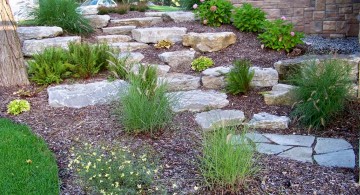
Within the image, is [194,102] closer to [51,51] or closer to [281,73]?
[281,73]

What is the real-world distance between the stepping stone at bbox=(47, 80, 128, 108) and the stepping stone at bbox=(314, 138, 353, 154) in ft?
6.29

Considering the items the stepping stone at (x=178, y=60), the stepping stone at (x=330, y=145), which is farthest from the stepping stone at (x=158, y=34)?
the stepping stone at (x=330, y=145)

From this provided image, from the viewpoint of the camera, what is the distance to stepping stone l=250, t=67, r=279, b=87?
497 centimetres

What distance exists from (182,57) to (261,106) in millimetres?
1463

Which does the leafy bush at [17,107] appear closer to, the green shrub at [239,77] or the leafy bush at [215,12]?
the green shrub at [239,77]

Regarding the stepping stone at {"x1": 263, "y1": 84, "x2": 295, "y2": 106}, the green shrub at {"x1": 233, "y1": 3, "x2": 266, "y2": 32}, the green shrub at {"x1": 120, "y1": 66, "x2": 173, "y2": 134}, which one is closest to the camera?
the green shrub at {"x1": 120, "y1": 66, "x2": 173, "y2": 134}

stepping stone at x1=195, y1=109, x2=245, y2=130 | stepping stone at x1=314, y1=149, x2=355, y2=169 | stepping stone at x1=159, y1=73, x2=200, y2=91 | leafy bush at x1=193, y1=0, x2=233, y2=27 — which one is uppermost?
leafy bush at x1=193, y1=0, x2=233, y2=27

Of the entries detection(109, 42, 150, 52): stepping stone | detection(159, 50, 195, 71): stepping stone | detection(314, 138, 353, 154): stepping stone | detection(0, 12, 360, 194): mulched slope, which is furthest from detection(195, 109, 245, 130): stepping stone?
detection(109, 42, 150, 52): stepping stone

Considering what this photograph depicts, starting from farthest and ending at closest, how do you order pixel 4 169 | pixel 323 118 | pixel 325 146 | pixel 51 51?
pixel 51 51
pixel 323 118
pixel 325 146
pixel 4 169

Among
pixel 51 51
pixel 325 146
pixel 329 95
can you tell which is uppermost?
pixel 51 51

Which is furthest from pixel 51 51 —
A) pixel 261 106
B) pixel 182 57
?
pixel 261 106

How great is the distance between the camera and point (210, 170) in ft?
9.50

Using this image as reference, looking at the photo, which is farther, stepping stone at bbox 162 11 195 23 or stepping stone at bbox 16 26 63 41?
stepping stone at bbox 162 11 195 23

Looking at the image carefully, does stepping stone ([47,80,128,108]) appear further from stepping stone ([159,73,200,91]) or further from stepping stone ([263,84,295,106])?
stepping stone ([263,84,295,106])
